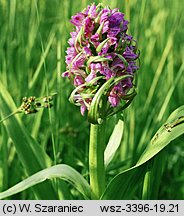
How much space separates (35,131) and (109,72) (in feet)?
1.92

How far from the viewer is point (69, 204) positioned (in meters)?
1.07

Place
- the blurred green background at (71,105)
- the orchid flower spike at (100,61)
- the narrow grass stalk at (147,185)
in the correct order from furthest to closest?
1. the blurred green background at (71,105)
2. the narrow grass stalk at (147,185)
3. the orchid flower spike at (100,61)

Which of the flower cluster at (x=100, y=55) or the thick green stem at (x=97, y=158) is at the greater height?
the flower cluster at (x=100, y=55)

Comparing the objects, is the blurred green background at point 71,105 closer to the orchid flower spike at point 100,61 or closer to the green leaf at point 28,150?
the green leaf at point 28,150

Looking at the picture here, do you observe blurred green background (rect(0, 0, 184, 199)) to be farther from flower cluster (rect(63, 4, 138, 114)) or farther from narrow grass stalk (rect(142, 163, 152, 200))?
flower cluster (rect(63, 4, 138, 114))

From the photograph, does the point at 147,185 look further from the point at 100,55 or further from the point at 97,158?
the point at 100,55

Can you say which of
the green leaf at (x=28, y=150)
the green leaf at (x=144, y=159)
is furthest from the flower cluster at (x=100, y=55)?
the green leaf at (x=28, y=150)

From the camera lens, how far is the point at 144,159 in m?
0.97

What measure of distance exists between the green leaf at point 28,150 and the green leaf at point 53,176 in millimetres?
134

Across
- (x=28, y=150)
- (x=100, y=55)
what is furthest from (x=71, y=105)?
(x=100, y=55)

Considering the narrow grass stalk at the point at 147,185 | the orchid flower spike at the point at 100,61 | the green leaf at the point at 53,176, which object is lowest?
the narrow grass stalk at the point at 147,185

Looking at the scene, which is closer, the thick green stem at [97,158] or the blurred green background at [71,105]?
the thick green stem at [97,158]

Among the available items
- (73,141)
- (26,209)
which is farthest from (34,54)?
(26,209)

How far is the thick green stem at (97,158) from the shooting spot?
1003 mm
